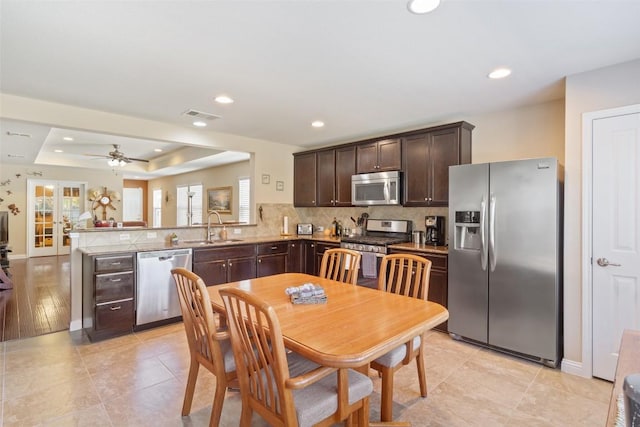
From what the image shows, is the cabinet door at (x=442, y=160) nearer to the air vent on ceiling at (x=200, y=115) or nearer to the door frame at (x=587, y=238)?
the door frame at (x=587, y=238)

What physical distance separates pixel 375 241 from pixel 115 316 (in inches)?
117

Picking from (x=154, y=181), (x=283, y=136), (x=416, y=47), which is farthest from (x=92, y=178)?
(x=416, y=47)

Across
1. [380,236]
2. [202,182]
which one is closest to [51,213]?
[202,182]

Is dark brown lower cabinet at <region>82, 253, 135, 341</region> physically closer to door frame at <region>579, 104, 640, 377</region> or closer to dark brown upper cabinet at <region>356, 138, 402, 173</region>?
dark brown upper cabinet at <region>356, 138, 402, 173</region>

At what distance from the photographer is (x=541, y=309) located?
108 inches

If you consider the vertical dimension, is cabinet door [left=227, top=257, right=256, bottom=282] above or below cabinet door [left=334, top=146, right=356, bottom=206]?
below

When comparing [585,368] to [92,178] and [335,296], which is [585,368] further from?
[92,178]

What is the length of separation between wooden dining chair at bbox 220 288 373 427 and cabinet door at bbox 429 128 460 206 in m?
2.60

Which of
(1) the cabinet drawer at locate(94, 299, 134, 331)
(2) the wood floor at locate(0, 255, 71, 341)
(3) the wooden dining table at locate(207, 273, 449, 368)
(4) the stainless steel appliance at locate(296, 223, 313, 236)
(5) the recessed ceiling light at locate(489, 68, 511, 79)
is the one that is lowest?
(2) the wood floor at locate(0, 255, 71, 341)

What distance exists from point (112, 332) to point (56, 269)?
4913 millimetres

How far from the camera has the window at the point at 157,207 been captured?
37.4 feet

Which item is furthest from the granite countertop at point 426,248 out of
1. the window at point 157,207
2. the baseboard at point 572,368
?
the window at point 157,207

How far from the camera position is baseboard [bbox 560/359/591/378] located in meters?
2.57

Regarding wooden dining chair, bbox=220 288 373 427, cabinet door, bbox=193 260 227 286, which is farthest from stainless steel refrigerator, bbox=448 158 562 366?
cabinet door, bbox=193 260 227 286
